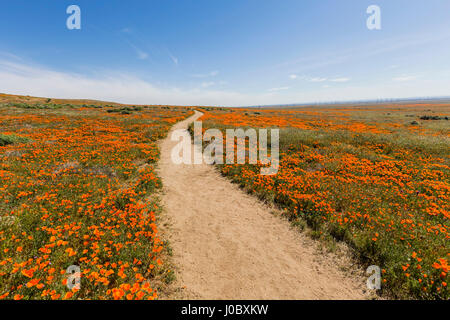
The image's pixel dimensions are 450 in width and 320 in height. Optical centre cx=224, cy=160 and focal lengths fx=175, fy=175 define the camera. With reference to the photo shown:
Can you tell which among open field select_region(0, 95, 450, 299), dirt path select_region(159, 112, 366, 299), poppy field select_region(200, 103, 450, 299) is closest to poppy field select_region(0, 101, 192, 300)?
open field select_region(0, 95, 450, 299)

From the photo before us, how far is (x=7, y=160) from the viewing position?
10.3m

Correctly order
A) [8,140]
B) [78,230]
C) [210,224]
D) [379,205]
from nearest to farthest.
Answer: [78,230] → [210,224] → [379,205] → [8,140]

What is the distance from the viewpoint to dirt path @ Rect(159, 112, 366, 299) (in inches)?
171

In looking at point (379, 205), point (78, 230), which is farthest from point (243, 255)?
point (379, 205)

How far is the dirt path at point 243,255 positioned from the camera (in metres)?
4.36

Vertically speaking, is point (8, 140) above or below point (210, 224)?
above

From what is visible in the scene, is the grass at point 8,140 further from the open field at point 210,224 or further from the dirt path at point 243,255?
the dirt path at point 243,255

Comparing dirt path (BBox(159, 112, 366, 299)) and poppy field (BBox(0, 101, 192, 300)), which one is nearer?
poppy field (BBox(0, 101, 192, 300))

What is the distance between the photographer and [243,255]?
5.39m

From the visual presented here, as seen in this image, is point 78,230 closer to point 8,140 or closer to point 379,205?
point 379,205

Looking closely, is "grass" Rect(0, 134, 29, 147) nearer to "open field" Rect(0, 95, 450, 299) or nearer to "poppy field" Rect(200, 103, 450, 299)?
"open field" Rect(0, 95, 450, 299)

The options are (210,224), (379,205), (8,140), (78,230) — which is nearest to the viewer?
(78,230)

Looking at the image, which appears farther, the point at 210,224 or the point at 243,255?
the point at 210,224

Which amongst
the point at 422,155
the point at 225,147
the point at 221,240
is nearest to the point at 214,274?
the point at 221,240
